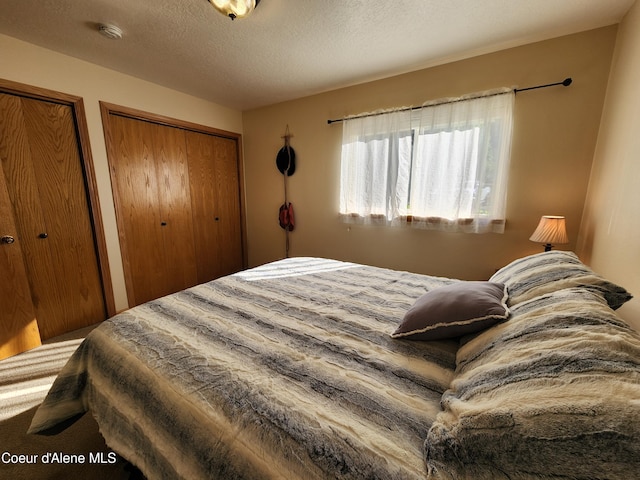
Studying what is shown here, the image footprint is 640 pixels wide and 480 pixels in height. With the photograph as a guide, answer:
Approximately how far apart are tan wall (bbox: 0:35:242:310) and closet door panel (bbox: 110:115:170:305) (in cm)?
9

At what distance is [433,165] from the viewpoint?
8.07 feet

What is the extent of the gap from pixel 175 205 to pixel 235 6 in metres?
2.27

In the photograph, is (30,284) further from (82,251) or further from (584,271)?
(584,271)

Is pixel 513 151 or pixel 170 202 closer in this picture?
pixel 513 151

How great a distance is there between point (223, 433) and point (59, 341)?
265 centimetres

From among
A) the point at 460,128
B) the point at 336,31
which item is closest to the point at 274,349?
the point at 336,31

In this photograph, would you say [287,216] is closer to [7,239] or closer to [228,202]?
[228,202]

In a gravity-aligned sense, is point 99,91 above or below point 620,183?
above

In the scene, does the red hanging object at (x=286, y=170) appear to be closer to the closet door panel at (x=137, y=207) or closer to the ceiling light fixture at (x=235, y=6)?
the closet door panel at (x=137, y=207)

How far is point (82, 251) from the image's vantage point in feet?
8.03

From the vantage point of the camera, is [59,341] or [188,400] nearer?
[188,400]

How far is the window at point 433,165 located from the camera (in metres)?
2.22

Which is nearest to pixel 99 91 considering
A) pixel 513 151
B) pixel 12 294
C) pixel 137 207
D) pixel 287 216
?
pixel 137 207

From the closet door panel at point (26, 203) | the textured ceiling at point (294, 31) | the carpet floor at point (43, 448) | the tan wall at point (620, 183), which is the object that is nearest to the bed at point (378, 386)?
the carpet floor at point (43, 448)
